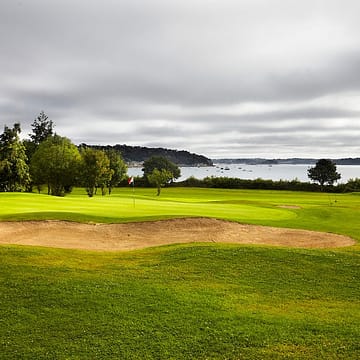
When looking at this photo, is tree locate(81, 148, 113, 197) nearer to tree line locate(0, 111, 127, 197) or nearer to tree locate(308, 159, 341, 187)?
tree line locate(0, 111, 127, 197)

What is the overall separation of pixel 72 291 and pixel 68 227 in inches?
474

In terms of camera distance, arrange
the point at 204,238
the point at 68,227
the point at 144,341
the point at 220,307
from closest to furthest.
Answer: the point at 144,341 → the point at 220,307 → the point at 204,238 → the point at 68,227

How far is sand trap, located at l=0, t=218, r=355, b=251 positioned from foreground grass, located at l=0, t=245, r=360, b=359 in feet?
14.2

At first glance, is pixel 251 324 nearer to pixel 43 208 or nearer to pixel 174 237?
→ pixel 174 237

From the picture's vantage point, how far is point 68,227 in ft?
76.0

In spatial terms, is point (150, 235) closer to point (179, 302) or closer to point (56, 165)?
point (179, 302)

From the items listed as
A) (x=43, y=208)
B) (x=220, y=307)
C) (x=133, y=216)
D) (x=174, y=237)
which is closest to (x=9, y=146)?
(x=43, y=208)

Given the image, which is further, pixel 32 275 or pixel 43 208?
A: pixel 43 208

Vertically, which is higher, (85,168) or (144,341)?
(85,168)

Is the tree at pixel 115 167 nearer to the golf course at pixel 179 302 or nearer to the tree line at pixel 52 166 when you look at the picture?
the tree line at pixel 52 166

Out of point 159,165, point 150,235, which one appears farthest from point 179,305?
point 159,165

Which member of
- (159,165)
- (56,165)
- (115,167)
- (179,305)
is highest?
(159,165)

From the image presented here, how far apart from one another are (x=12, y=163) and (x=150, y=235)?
5284cm

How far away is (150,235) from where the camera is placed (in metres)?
22.2
